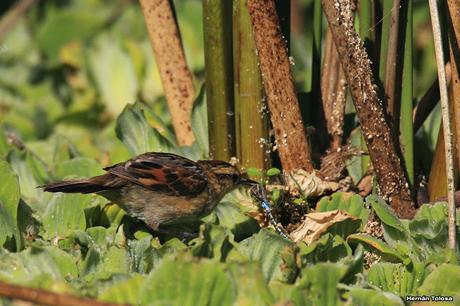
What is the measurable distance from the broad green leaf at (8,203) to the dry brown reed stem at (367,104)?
4.16 ft

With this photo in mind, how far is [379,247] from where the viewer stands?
3314 millimetres

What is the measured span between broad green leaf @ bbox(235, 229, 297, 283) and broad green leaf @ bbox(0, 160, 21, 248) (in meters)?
0.82

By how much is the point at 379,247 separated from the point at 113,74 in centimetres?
314

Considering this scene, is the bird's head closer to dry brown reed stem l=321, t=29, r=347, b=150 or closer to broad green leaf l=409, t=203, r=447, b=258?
dry brown reed stem l=321, t=29, r=347, b=150

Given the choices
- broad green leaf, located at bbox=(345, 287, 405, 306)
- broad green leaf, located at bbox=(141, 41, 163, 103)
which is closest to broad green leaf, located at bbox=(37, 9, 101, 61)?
broad green leaf, located at bbox=(141, 41, 163, 103)

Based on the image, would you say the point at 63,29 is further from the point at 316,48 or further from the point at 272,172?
the point at 272,172

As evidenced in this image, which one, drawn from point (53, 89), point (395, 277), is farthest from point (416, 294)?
point (53, 89)

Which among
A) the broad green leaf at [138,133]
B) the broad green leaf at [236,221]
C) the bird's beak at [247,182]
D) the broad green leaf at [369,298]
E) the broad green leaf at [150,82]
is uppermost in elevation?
the broad green leaf at [150,82]

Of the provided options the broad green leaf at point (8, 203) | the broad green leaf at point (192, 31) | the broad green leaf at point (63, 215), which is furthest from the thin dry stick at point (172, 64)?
the broad green leaf at point (192, 31)

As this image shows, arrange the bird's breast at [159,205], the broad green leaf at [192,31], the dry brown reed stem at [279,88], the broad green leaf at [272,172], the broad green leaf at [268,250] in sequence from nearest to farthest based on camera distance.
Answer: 1. the broad green leaf at [268,250]
2. the dry brown reed stem at [279,88]
3. the broad green leaf at [272,172]
4. the bird's breast at [159,205]
5. the broad green leaf at [192,31]

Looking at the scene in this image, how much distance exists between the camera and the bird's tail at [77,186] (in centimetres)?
375

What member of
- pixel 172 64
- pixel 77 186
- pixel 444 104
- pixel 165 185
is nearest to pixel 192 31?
pixel 172 64

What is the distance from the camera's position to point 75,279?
121 inches

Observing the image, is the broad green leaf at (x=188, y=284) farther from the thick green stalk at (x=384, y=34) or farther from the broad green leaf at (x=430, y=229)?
the thick green stalk at (x=384, y=34)
